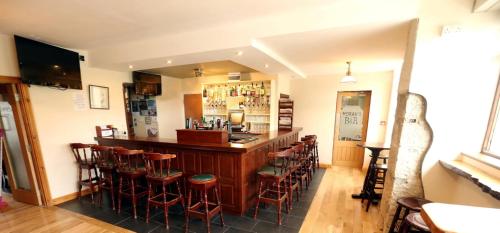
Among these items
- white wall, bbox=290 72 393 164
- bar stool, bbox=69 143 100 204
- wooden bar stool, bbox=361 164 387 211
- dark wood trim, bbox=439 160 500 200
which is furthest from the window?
bar stool, bbox=69 143 100 204

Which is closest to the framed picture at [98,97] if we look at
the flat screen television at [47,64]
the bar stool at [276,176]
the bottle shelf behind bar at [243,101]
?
the flat screen television at [47,64]

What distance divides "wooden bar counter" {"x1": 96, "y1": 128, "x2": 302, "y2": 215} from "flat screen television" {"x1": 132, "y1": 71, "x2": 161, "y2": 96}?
2.06 meters

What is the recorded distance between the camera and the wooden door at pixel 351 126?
480cm

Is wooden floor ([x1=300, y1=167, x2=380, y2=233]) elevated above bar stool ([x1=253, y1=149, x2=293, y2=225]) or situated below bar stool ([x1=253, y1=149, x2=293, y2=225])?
below

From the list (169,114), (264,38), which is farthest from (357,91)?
(169,114)

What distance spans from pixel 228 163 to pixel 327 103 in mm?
3462

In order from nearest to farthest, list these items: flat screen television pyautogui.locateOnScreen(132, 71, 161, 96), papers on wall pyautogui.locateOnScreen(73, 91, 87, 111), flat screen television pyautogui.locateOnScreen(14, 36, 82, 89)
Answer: flat screen television pyautogui.locateOnScreen(14, 36, 82, 89) < papers on wall pyautogui.locateOnScreen(73, 91, 87, 111) < flat screen television pyautogui.locateOnScreen(132, 71, 161, 96)

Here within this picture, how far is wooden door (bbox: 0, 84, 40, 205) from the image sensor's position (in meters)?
2.88

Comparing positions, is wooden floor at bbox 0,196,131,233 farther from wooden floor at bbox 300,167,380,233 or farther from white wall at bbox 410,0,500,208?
white wall at bbox 410,0,500,208

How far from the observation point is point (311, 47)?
2779 mm

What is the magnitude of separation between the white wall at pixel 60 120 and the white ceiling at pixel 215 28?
1.50ft

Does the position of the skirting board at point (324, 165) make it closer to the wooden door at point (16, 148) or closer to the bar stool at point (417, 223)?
the bar stool at point (417, 223)

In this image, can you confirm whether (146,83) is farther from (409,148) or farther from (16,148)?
(409,148)

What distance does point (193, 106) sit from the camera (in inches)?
236
